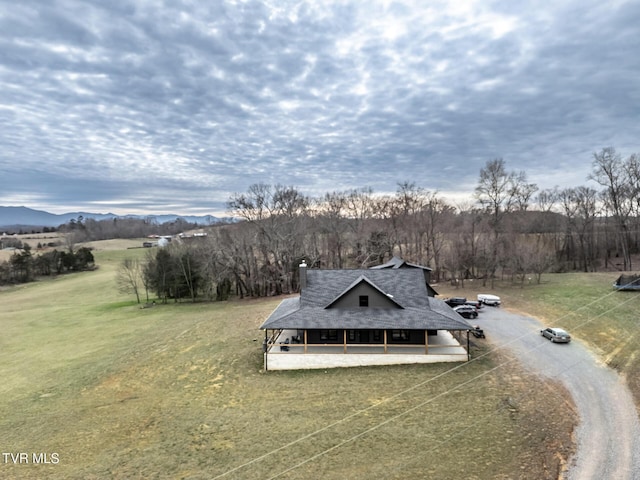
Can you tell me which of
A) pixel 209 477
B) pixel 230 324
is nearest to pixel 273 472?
pixel 209 477

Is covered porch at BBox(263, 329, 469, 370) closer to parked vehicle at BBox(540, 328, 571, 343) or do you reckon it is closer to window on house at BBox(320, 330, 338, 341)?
window on house at BBox(320, 330, 338, 341)

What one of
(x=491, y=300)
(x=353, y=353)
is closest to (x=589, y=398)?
(x=353, y=353)

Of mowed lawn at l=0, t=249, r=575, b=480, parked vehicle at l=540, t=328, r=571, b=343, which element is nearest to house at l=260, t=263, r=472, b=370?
mowed lawn at l=0, t=249, r=575, b=480

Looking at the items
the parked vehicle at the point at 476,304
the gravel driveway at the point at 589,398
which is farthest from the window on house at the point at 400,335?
the parked vehicle at the point at 476,304

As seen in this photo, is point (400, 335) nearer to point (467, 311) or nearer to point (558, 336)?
point (467, 311)

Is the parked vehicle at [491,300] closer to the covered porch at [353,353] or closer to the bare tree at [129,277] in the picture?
the covered porch at [353,353]

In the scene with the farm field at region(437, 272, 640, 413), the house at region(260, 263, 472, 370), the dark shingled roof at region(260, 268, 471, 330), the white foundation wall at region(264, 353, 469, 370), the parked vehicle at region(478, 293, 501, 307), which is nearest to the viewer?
the farm field at region(437, 272, 640, 413)

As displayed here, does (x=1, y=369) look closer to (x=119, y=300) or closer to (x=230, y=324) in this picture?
(x=230, y=324)
